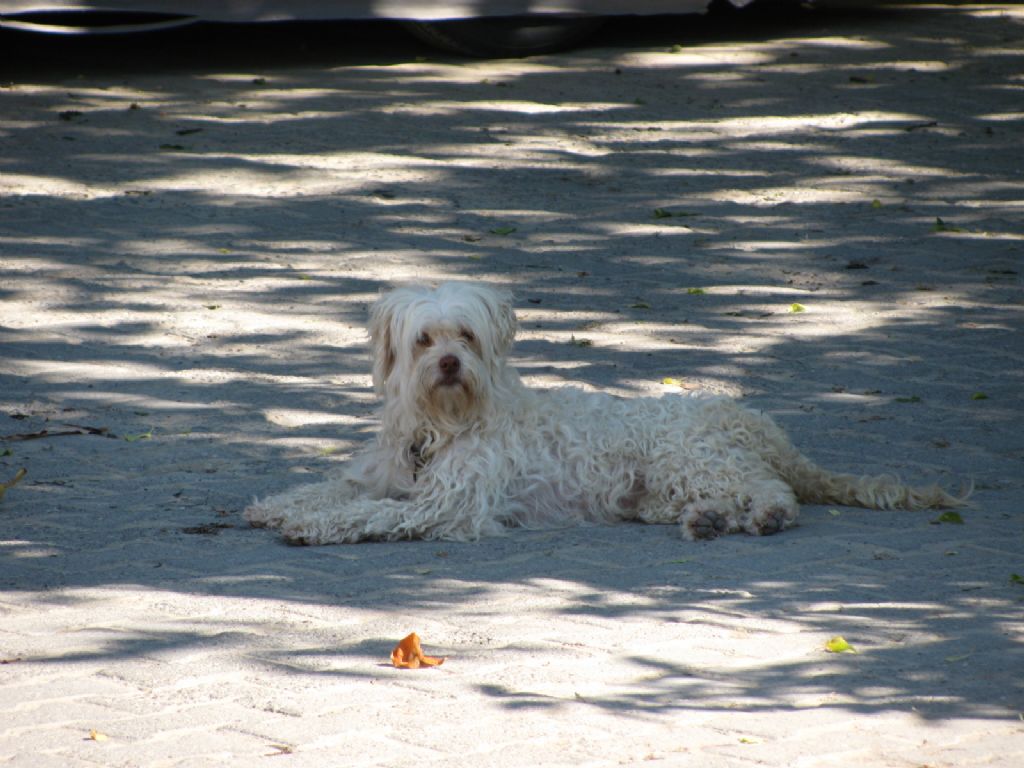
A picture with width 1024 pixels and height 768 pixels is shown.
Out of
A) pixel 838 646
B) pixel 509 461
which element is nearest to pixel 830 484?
pixel 509 461

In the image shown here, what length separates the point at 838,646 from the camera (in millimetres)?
4586

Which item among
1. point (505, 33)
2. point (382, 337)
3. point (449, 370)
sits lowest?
point (449, 370)

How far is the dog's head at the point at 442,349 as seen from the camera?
602cm

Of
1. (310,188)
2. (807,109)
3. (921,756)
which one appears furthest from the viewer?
(807,109)

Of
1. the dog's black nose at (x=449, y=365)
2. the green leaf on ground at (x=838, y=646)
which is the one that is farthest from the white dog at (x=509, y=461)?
the green leaf on ground at (x=838, y=646)

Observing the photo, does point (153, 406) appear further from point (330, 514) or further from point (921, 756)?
point (921, 756)

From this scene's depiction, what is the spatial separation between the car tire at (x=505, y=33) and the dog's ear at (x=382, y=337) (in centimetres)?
800

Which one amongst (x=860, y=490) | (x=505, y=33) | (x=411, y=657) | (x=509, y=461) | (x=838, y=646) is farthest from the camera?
(x=505, y=33)

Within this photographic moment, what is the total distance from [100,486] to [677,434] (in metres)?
2.68

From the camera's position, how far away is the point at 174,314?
9336 millimetres

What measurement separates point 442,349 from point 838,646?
2.19 m

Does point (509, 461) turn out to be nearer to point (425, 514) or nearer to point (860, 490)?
point (425, 514)

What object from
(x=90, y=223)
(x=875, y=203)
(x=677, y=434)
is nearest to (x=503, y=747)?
(x=677, y=434)

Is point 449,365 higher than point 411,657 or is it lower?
higher
